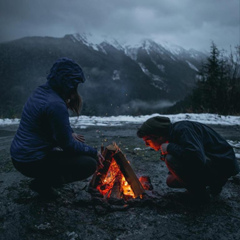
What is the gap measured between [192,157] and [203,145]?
1.12 feet

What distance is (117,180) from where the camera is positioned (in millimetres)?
3131

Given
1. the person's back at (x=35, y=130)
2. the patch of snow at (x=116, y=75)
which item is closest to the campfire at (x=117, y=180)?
the person's back at (x=35, y=130)

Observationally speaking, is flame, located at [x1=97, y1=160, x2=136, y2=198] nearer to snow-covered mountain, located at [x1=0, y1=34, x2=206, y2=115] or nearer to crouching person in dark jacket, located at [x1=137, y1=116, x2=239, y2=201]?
crouching person in dark jacket, located at [x1=137, y1=116, x2=239, y2=201]

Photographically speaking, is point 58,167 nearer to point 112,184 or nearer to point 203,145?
point 112,184

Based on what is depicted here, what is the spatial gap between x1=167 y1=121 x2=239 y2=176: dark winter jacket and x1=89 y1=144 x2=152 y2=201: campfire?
74 centimetres

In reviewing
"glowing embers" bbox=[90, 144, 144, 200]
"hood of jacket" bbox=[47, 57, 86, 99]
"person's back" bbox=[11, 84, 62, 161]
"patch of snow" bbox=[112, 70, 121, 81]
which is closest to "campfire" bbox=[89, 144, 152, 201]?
"glowing embers" bbox=[90, 144, 144, 200]

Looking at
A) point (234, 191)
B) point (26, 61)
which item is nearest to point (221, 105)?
point (234, 191)

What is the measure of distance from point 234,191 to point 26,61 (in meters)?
129

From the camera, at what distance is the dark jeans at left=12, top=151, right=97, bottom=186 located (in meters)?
2.41

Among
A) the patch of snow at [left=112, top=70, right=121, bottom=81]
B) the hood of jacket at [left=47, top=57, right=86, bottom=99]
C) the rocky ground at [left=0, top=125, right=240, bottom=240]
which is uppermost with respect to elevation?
the patch of snow at [left=112, top=70, right=121, bottom=81]

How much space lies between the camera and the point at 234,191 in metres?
3.23

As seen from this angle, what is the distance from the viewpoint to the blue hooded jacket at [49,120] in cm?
217

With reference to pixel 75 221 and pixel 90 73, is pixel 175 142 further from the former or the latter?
pixel 90 73

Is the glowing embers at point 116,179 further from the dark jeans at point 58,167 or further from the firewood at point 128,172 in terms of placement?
the dark jeans at point 58,167
